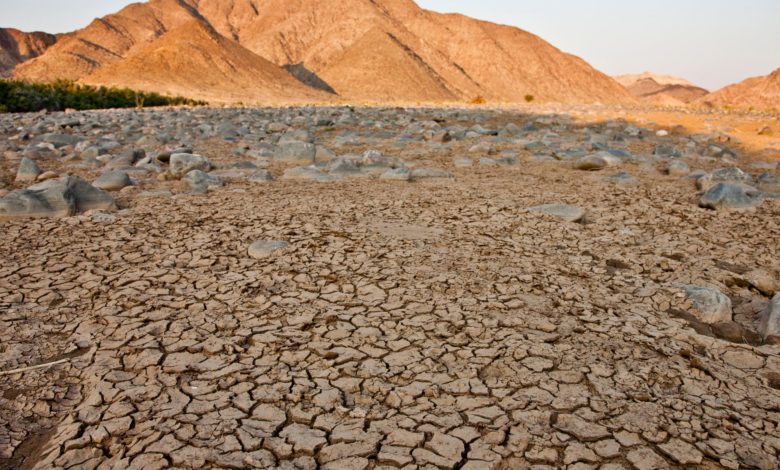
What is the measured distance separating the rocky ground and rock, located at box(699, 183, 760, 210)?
0.05 feet

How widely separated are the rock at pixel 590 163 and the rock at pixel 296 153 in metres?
2.45

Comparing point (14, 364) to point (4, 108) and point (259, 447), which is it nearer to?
point (259, 447)

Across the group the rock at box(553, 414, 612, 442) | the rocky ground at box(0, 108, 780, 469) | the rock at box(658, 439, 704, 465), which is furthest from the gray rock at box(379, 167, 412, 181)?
the rock at box(658, 439, 704, 465)

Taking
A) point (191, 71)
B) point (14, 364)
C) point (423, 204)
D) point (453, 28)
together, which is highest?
point (453, 28)

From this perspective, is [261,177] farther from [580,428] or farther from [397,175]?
[580,428]

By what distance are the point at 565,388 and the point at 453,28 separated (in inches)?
2246

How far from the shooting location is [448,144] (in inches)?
227

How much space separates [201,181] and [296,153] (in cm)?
133

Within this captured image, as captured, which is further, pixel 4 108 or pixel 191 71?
pixel 191 71

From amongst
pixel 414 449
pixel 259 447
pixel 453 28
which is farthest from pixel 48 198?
pixel 453 28

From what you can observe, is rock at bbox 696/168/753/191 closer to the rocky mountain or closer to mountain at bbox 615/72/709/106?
the rocky mountain

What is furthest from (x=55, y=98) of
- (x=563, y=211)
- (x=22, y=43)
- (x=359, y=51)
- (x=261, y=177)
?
(x=22, y=43)

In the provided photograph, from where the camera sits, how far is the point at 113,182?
11.4 ft

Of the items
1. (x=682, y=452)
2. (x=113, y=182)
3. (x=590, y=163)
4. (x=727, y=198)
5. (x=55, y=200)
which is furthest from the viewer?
(x=590, y=163)
